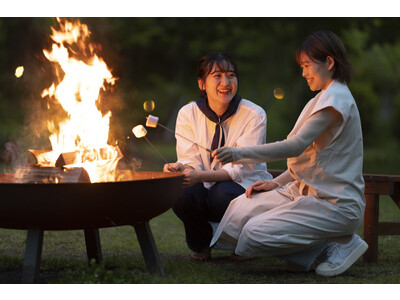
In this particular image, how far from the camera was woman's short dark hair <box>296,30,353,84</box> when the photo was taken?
335cm

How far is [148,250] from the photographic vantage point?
129 inches

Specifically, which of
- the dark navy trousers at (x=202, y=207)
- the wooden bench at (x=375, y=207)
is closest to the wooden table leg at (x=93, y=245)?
the dark navy trousers at (x=202, y=207)

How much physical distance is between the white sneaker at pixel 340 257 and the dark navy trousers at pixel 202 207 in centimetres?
74

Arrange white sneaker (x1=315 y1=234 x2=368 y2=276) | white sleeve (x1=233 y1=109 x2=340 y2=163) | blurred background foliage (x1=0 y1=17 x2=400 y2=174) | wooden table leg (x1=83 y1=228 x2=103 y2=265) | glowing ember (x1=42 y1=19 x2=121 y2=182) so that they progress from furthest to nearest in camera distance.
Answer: blurred background foliage (x1=0 y1=17 x2=400 y2=174), wooden table leg (x1=83 y1=228 x2=103 y2=265), glowing ember (x1=42 y1=19 x2=121 y2=182), white sneaker (x1=315 y1=234 x2=368 y2=276), white sleeve (x1=233 y1=109 x2=340 y2=163)

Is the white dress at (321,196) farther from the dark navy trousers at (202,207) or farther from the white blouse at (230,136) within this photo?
the white blouse at (230,136)

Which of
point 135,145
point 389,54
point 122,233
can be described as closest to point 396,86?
point 389,54

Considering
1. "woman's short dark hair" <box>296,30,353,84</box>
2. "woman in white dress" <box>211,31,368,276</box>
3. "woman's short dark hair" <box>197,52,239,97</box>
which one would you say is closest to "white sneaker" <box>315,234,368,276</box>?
"woman in white dress" <box>211,31,368,276</box>

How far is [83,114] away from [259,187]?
1233mm

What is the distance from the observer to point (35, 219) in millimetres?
2938

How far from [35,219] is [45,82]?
9.84 metres

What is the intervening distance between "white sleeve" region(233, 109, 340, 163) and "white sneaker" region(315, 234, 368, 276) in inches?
25.7

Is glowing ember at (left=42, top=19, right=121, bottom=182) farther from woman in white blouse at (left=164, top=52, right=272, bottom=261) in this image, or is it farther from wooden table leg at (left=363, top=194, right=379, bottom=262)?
wooden table leg at (left=363, top=194, right=379, bottom=262)

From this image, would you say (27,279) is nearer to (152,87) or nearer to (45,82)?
(45,82)

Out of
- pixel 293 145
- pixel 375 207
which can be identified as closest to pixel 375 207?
pixel 375 207
